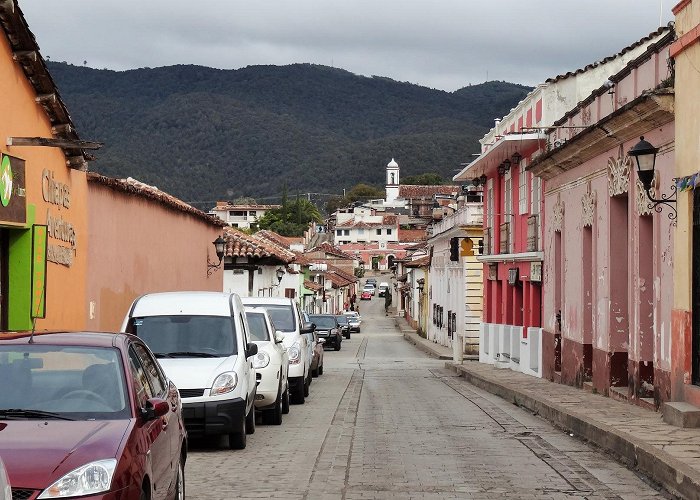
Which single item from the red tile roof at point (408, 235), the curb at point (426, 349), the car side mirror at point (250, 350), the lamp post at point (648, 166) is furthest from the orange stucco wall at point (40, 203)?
the red tile roof at point (408, 235)

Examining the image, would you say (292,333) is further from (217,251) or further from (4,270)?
(217,251)

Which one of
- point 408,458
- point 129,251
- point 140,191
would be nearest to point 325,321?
point 140,191

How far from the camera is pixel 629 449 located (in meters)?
12.5

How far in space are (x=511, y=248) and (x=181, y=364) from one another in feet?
73.4

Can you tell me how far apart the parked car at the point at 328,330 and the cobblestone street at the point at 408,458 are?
99.8 feet

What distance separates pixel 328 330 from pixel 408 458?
39964 millimetres

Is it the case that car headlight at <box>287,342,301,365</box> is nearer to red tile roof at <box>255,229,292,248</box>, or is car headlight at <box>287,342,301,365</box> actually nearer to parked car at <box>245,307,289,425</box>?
parked car at <box>245,307,289,425</box>

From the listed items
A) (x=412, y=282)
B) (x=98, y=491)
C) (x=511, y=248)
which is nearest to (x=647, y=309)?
(x=98, y=491)

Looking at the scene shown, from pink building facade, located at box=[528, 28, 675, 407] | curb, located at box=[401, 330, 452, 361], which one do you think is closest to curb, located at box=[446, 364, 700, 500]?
pink building facade, located at box=[528, 28, 675, 407]

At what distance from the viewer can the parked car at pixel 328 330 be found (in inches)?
2063

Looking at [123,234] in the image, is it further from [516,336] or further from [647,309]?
[516,336]

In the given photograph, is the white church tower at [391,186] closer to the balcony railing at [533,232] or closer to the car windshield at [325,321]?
the car windshield at [325,321]

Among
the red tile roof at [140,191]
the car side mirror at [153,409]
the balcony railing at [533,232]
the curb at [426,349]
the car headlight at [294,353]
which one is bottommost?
the curb at [426,349]

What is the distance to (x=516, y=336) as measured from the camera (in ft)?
108
